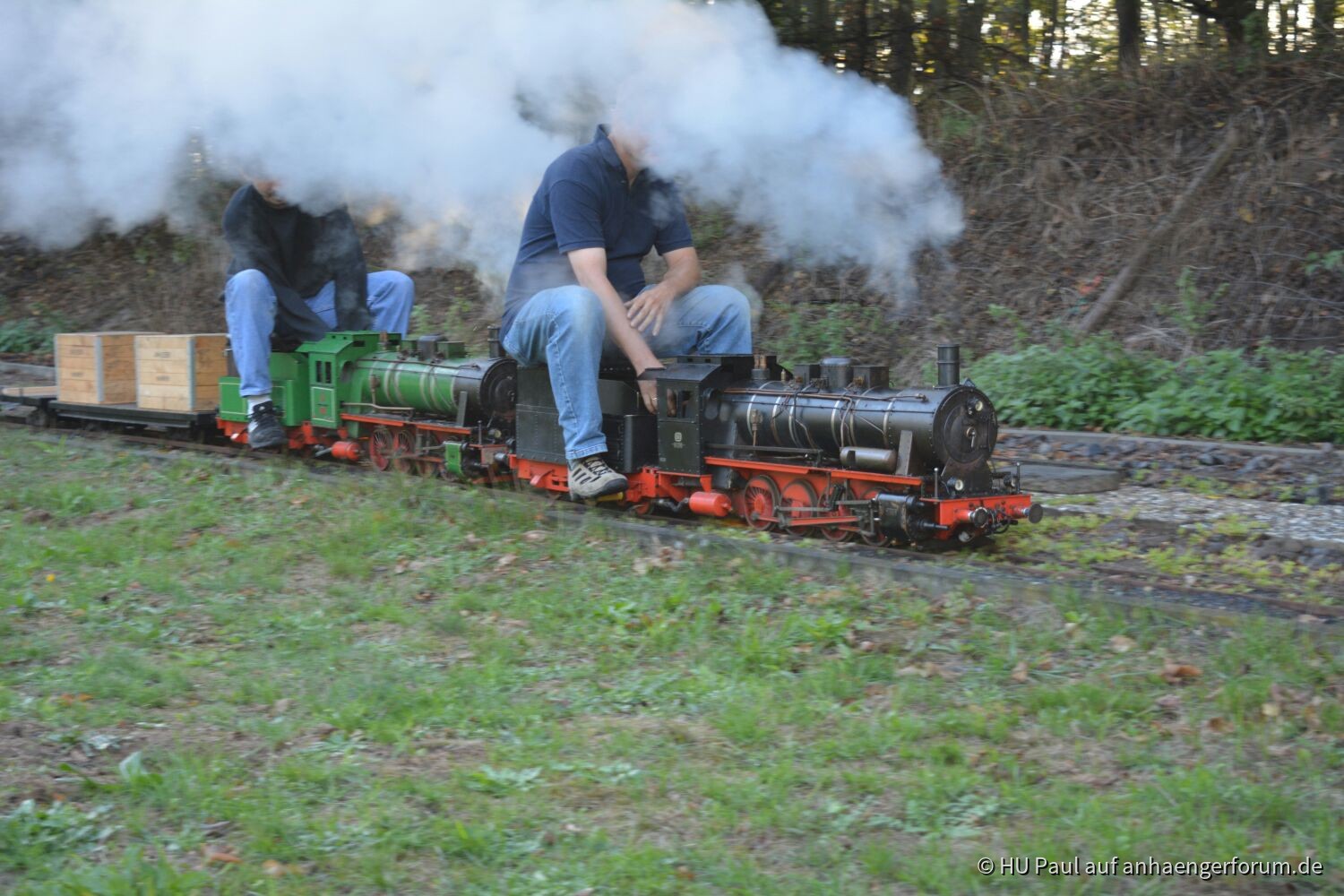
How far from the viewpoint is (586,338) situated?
5836mm

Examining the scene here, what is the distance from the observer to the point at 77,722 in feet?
12.0

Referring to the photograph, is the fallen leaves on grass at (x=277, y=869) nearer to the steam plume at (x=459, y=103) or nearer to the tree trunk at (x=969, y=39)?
the steam plume at (x=459, y=103)

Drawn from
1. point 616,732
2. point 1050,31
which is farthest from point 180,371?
point 1050,31

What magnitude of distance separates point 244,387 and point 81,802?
501cm

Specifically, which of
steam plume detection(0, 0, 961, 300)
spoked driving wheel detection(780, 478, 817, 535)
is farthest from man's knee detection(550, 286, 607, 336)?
spoked driving wheel detection(780, 478, 817, 535)

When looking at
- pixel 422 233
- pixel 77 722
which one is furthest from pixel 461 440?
pixel 422 233

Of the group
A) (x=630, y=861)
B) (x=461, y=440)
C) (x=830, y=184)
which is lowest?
(x=630, y=861)

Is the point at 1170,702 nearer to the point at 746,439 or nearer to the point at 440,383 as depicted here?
the point at 746,439

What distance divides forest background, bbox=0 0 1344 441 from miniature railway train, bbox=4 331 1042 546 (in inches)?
147

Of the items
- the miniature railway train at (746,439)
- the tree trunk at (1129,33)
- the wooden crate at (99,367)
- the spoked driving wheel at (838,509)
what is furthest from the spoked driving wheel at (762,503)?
the tree trunk at (1129,33)

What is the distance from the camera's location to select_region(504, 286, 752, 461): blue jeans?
585 centimetres

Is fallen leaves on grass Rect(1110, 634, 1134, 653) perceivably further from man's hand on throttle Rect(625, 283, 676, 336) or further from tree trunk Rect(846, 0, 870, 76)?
tree trunk Rect(846, 0, 870, 76)

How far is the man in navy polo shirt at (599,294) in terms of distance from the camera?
19.3ft

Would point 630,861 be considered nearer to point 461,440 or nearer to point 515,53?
point 461,440
